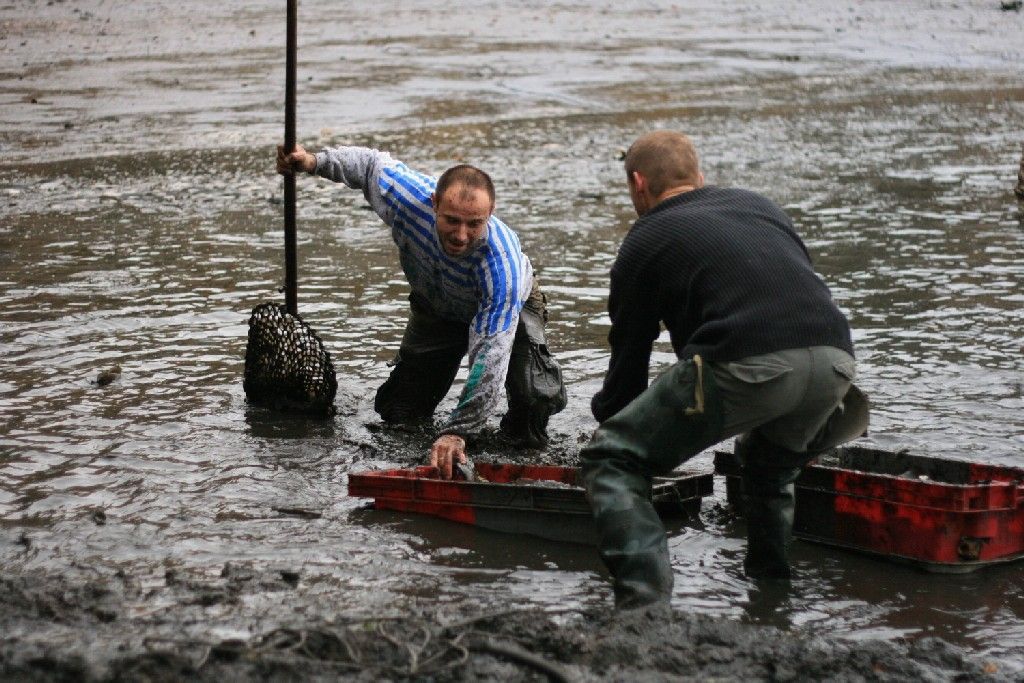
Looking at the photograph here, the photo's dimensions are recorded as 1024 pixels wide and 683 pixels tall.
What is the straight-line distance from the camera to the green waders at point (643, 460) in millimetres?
4492

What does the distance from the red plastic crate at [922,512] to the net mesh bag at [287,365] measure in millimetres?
2457

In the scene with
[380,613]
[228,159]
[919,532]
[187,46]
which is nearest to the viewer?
[380,613]

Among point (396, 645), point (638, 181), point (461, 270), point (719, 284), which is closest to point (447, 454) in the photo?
point (461, 270)

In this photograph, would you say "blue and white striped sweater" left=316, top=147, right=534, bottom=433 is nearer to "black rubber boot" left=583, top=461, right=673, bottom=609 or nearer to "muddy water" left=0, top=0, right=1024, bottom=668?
"muddy water" left=0, top=0, right=1024, bottom=668

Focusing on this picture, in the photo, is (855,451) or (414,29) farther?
(414,29)

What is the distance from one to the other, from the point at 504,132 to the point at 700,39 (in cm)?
753

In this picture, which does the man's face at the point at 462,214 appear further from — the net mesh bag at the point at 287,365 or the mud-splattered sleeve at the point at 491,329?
the net mesh bag at the point at 287,365

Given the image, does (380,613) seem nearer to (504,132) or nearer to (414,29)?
(504,132)

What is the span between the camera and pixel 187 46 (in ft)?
60.0

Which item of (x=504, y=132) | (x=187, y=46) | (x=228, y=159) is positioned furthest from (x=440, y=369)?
(x=187, y=46)

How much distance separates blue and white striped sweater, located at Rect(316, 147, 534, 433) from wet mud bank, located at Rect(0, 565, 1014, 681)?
54.2 inches

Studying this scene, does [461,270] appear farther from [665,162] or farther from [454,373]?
[665,162]

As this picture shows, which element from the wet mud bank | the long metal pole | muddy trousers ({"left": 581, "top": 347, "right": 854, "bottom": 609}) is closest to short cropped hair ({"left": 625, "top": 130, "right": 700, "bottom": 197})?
muddy trousers ({"left": 581, "top": 347, "right": 854, "bottom": 609})

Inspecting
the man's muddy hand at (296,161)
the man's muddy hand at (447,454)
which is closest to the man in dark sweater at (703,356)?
the man's muddy hand at (447,454)
